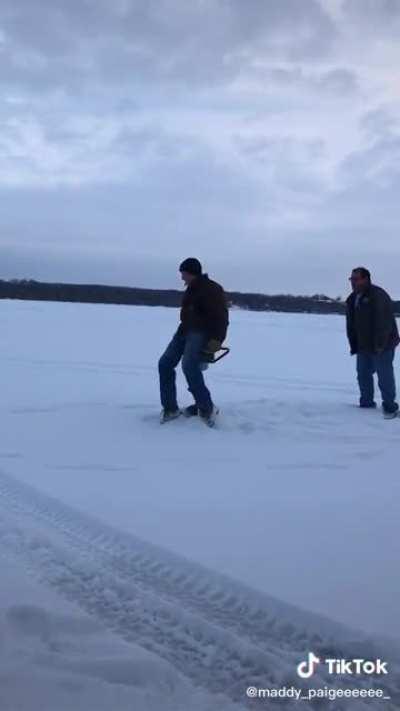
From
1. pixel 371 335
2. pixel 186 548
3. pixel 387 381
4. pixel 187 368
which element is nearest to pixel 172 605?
pixel 186 548

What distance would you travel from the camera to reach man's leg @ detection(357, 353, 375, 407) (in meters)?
8.80

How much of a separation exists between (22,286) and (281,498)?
4373cm

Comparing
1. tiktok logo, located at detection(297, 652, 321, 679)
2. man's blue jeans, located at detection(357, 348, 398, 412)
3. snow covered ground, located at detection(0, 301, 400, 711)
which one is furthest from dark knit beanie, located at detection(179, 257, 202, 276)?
tiktok logo, located at detection(297, 652, 321, 679)

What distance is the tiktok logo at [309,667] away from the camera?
3016 mm

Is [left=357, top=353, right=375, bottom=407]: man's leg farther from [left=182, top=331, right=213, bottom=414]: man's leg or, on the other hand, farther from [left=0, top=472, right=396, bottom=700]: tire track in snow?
[left=0, top=472, right=396, bottom=700]: tire track in snow

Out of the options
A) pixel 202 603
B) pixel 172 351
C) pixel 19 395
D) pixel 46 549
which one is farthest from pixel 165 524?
pixel 19 395

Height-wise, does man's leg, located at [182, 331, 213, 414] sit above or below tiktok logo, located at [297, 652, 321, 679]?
above

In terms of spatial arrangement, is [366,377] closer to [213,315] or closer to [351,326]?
[351,326]

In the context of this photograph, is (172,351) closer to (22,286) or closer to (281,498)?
(281,498)

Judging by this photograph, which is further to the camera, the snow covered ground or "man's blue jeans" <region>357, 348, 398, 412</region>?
"man's blue jeans" <region>357, 348, 398, 412</region>

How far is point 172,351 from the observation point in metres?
7.90

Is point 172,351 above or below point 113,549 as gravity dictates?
above

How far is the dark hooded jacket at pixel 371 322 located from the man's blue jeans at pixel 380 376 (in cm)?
10

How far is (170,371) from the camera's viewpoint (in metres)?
7.87
